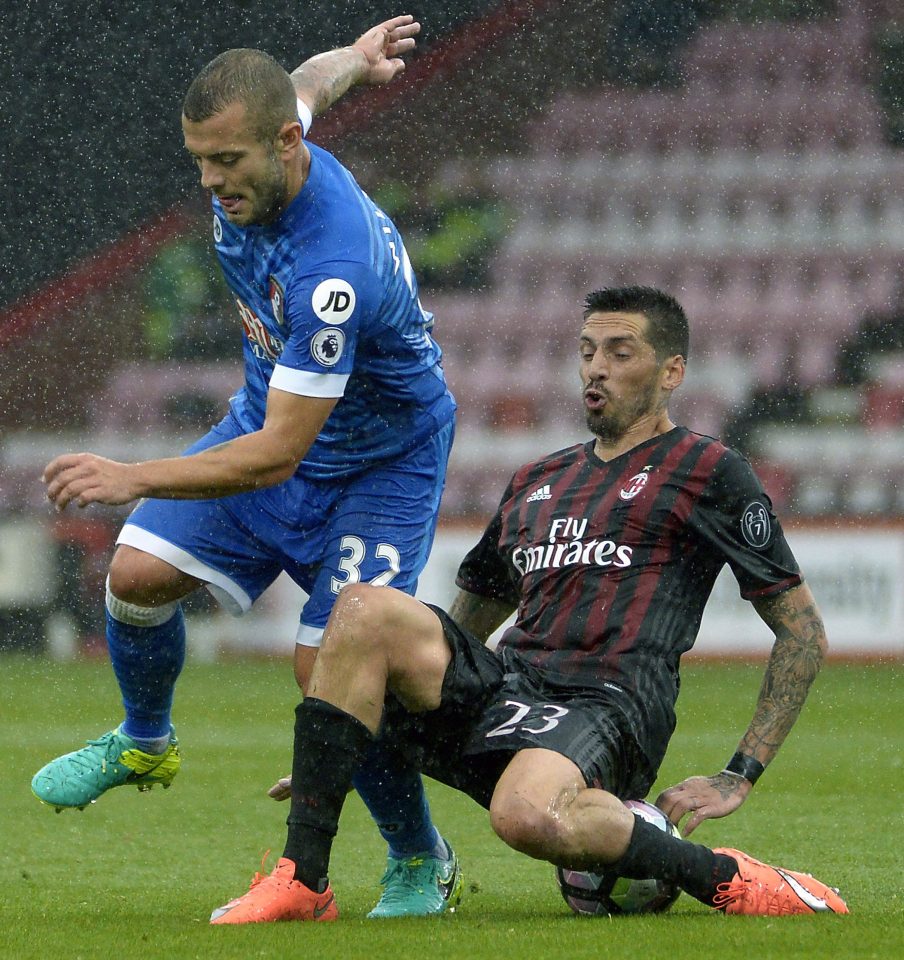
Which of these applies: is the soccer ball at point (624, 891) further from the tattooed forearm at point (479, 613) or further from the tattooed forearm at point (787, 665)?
the tattooed forearm at point (479, 613)

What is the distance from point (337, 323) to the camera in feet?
11.6

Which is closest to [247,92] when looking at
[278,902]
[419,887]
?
[278,902]

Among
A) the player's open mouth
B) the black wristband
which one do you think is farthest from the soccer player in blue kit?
the black wristband

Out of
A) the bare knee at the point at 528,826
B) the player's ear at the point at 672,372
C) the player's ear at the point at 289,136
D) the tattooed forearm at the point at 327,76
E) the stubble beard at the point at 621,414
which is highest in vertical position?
the tattooed forearm at the point at 327,76

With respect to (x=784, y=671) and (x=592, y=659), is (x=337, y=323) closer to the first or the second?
(x=592, y=659)

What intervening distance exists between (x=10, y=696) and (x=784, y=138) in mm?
8915

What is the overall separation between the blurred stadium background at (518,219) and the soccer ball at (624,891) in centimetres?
868

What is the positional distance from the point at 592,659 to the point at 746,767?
359 mm

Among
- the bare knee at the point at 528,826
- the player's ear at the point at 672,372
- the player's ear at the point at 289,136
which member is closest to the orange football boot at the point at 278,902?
the bare knee at the point at 528,826

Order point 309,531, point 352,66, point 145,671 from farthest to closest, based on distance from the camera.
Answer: point 352,66 < point 145,671 < point 309,531

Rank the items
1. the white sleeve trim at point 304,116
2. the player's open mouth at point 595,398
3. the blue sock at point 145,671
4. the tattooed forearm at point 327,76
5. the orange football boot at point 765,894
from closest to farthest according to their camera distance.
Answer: the orange football boot at point 765,894 → the player's open mouth at point 595,398 → the white sleeve trim at point 304,116 → the blue sock at point 145,671 → the tattooed forearm at point 327,76

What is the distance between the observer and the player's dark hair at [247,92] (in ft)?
11.2

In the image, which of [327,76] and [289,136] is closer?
[289,136]

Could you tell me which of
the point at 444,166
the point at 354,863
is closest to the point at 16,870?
the point at 354,863
